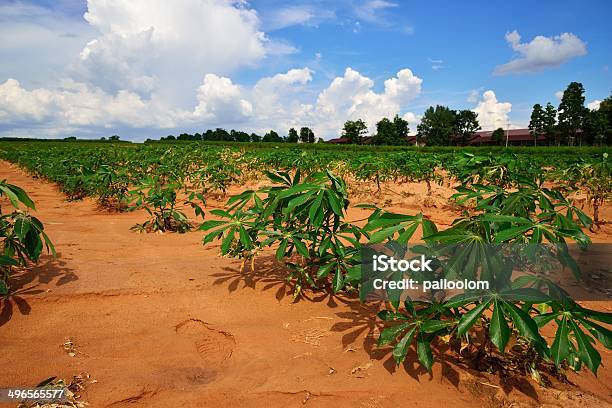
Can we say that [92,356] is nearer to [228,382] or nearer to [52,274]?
[228,382]

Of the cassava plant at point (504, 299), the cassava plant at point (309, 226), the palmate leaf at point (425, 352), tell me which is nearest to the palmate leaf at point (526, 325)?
the cassava plant at point (504, 299)

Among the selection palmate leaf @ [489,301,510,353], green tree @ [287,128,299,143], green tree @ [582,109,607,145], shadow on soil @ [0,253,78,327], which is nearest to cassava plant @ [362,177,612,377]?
palmate leaf @ [489,301,510,353]

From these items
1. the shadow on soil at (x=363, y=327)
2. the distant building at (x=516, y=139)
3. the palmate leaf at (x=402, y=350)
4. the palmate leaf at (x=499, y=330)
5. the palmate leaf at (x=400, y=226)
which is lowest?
the shadow on soil at (x=363, y=327)

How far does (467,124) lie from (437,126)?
487cm

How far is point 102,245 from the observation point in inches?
142

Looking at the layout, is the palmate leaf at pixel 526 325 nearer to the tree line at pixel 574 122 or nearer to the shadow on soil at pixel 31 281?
the shadow on soil at pixel 31 281

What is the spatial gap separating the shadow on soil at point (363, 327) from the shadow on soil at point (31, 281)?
1.09 m

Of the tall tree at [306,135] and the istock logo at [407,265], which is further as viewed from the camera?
the tall tree at [306,135]

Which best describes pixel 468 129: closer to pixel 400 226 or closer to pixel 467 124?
pixel 467 124

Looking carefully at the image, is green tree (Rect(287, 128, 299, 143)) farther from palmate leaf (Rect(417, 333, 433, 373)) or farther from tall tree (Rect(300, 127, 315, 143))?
palmate leaf (Rect(417, 333, 433, 373))

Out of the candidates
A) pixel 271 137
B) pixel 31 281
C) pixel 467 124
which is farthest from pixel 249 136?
pixel 31 281

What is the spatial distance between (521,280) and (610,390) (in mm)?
809

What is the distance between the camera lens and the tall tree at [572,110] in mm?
40625

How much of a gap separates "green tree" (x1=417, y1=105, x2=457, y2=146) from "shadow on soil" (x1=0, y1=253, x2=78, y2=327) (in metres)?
56.5
